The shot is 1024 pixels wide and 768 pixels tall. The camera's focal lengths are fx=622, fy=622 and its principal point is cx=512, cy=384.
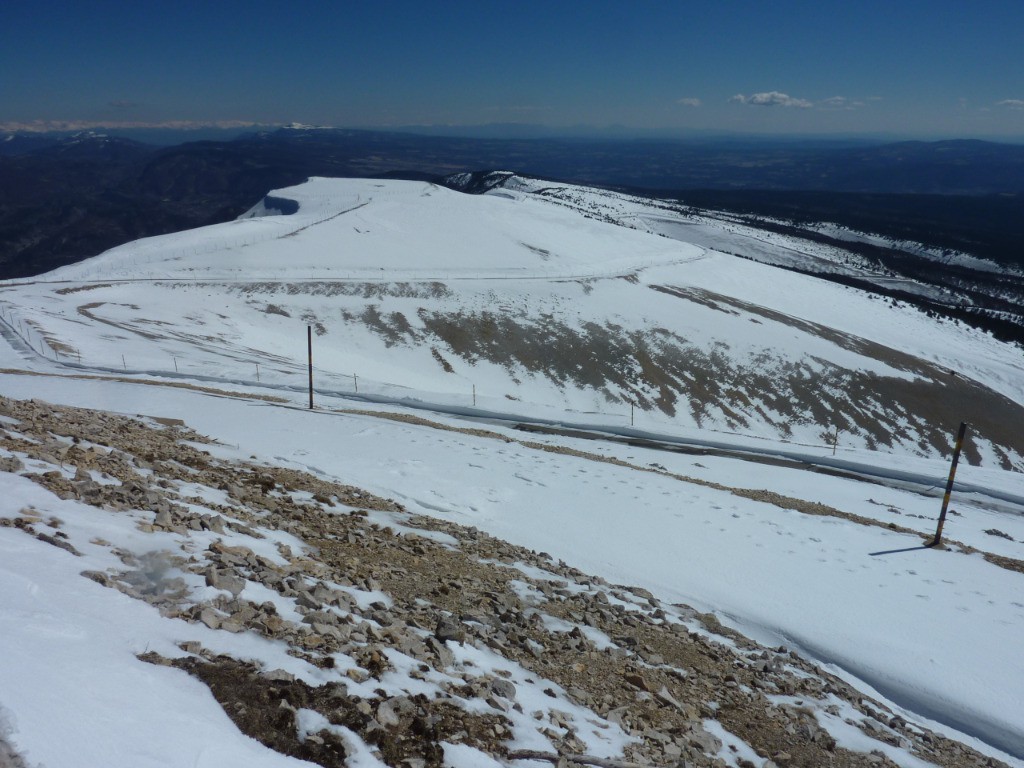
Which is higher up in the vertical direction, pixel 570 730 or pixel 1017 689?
pixel 570 730

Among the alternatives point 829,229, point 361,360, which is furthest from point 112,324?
point 829,229

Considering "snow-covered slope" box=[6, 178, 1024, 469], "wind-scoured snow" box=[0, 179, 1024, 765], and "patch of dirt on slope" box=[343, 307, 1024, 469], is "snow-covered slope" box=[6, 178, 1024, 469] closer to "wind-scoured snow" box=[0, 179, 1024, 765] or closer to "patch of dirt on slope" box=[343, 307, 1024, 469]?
"patch of dirt on slope" box=[343, 307, 1024, 469]

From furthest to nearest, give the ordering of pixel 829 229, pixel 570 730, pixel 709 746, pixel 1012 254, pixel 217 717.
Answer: pixel 829 229
pixel 1012 254
pixel 709 746
pixel 570 730
pixel 217 717

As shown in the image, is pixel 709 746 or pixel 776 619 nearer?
pixel 709 746

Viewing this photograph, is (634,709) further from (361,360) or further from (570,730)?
(361,360)

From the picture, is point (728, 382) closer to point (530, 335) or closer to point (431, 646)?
point (530, 335)

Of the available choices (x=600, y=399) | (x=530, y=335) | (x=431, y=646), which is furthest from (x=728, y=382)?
(x=431, y=646)

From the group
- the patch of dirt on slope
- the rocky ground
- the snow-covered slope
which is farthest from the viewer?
the patch of dirt on slope

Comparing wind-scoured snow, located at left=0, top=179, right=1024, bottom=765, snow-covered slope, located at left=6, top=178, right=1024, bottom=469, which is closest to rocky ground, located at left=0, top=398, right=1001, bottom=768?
wind-scoured snow, located at left=0, top=179, right=1024, bottom=765

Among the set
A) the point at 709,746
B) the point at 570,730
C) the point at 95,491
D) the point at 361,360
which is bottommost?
the point at 361,360
